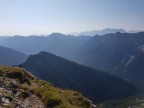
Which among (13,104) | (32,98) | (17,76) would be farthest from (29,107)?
(17,76)

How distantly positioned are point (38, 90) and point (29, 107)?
451 cm

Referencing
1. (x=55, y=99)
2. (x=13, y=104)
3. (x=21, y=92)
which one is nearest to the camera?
(x=13, y=104)

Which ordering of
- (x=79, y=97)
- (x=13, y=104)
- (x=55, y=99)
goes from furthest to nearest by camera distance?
1. (x=79, y=97)
2. (x=55, y=99)
3. (x=13, y=104)

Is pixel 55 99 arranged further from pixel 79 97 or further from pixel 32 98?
pixel 79 97

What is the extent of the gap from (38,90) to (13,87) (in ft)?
7.81

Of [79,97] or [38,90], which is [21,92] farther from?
[79,97]

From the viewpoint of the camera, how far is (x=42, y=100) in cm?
2266

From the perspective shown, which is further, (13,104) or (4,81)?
(4,81)

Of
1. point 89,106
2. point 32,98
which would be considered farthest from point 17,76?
point 89,106

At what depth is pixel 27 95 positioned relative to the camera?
23578 millimetres

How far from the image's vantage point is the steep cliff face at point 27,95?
816 inches

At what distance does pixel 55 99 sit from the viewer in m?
21.7

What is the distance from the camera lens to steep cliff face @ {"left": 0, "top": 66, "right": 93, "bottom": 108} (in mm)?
20733

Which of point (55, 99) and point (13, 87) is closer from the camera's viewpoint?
point (55, 99)
